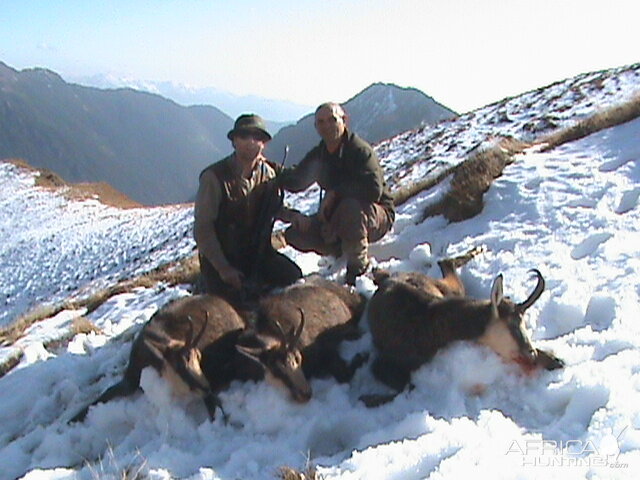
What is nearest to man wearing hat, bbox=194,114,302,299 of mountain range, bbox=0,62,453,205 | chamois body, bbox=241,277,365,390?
chamois body, bbox=241,277,365,390

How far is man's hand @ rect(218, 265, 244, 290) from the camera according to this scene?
6195mm

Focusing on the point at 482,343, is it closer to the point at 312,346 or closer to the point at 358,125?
the point at 312,346

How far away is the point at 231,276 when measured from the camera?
6203 mm

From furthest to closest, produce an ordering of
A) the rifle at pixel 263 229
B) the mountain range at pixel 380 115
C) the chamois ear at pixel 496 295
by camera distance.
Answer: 1. the mountain range at pixel 380 115
2. the rifle at pixel 263 229
3. the chamois ear at pixel 496 295

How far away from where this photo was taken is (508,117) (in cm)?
1802

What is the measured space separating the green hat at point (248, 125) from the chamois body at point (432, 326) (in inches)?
79.4

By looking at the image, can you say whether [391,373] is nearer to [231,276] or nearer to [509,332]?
[509,332]

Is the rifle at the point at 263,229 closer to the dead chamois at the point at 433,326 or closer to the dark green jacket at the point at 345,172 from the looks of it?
the dark green jacket at the point at 345,172

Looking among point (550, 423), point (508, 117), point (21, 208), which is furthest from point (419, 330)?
point (21, 208)

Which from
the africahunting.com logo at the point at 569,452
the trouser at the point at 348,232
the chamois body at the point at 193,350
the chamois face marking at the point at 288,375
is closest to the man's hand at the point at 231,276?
the chamois body at the point at 193,350

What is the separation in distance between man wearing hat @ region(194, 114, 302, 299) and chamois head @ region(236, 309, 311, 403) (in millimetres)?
1575

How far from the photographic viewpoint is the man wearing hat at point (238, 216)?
623cm

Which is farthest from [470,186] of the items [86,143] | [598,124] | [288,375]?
[86,143]

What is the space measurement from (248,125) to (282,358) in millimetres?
2614
